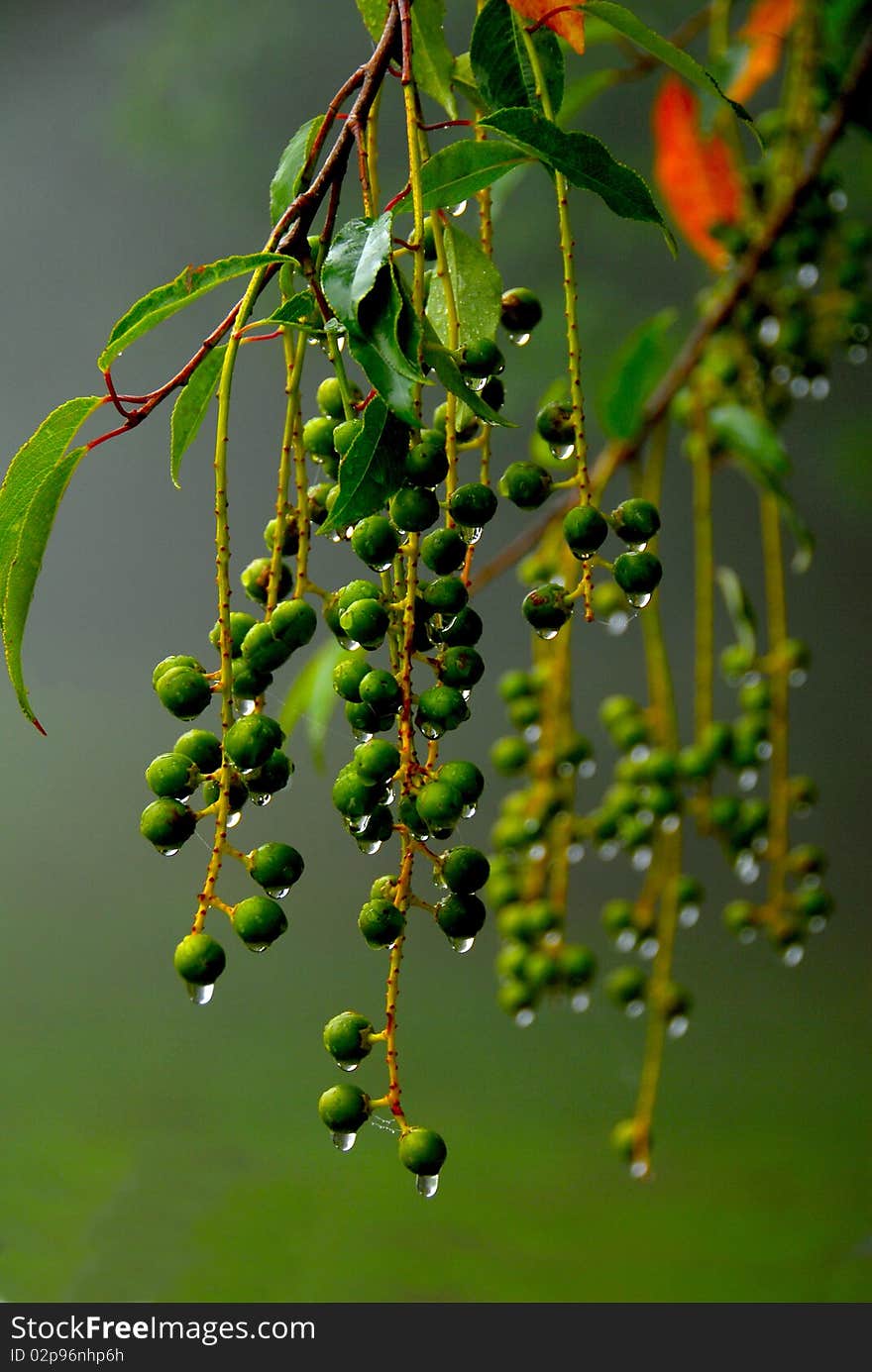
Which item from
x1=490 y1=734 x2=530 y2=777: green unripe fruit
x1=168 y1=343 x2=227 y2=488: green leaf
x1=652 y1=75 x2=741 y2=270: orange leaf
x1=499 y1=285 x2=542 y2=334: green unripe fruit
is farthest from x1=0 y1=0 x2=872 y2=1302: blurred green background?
x1=168 y1=343 x2=227 y2=488: green leaf

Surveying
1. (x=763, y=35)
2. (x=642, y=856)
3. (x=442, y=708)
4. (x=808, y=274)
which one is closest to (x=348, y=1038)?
(x=442, y=708)

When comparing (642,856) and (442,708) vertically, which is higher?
(642,856)

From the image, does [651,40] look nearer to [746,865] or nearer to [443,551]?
[443,551]

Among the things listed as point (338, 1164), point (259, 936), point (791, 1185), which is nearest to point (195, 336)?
point (338, 1164)

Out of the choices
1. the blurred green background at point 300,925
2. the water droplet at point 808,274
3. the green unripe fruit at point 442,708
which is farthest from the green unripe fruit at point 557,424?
the blurred green background at point 300,925

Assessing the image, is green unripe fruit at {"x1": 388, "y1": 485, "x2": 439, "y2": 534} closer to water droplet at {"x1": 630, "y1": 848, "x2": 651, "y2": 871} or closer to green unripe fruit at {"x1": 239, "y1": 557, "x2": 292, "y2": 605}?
green unripe fruit at {"x1": 239, "y1": 557, "x2": 292, "y2": 605}
